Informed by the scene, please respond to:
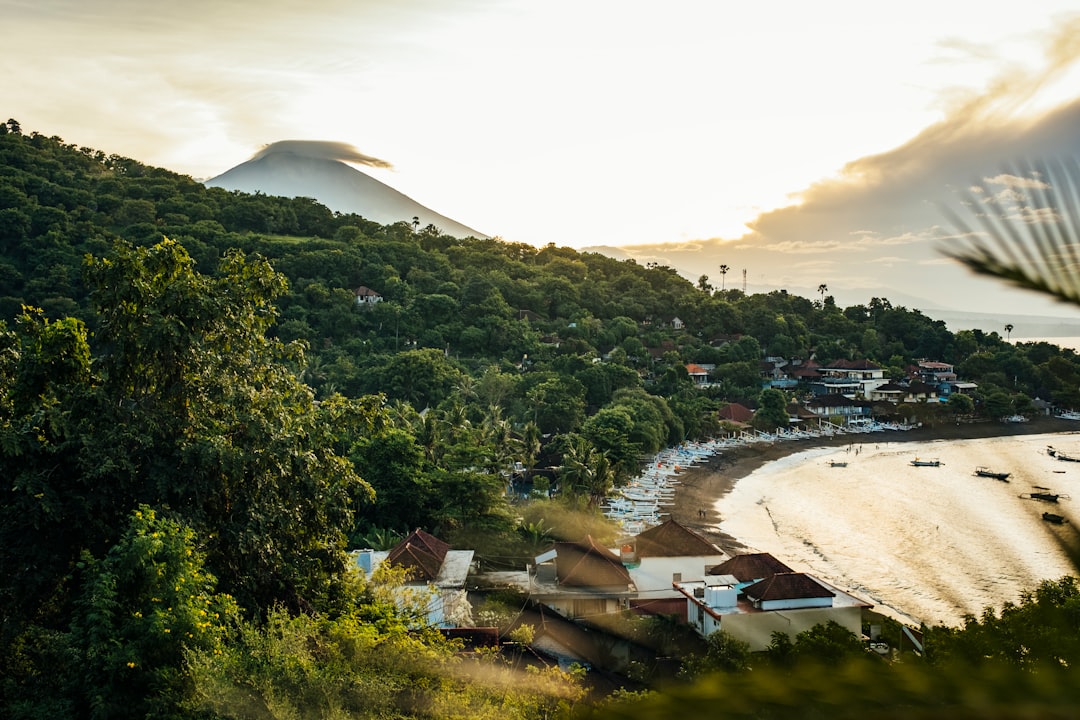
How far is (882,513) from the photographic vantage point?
21156 mm

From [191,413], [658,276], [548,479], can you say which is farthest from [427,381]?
[658,276]

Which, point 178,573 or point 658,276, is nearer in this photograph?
point 178,573

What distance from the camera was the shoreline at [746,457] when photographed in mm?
20719

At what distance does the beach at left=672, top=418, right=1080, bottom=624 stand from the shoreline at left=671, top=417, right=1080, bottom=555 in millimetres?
60

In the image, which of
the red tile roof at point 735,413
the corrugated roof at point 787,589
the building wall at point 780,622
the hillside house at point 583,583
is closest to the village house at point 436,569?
the hillside house at point 583,583

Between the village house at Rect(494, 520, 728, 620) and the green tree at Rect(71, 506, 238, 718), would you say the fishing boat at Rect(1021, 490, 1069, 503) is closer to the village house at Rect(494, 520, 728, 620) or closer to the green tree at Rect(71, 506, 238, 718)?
the green tree at Rect(71, 506, 238, 718)

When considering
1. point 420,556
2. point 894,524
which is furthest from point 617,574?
point 894,524

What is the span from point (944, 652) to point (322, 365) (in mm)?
32207

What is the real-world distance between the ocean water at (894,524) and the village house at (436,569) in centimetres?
680

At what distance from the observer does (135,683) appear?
530 centimetres

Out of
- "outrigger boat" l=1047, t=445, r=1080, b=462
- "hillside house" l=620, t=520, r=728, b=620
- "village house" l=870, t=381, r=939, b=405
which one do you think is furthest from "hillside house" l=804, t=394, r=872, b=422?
"hillside house" l=620, t=520, r=728, b=620

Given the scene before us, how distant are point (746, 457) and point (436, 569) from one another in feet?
65.9

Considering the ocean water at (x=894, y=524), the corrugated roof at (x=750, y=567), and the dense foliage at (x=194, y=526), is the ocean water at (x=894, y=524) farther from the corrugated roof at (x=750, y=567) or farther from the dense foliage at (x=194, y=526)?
the dense foliage at (x=194, y=526)

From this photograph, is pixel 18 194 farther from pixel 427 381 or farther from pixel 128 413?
pixel 128 413
